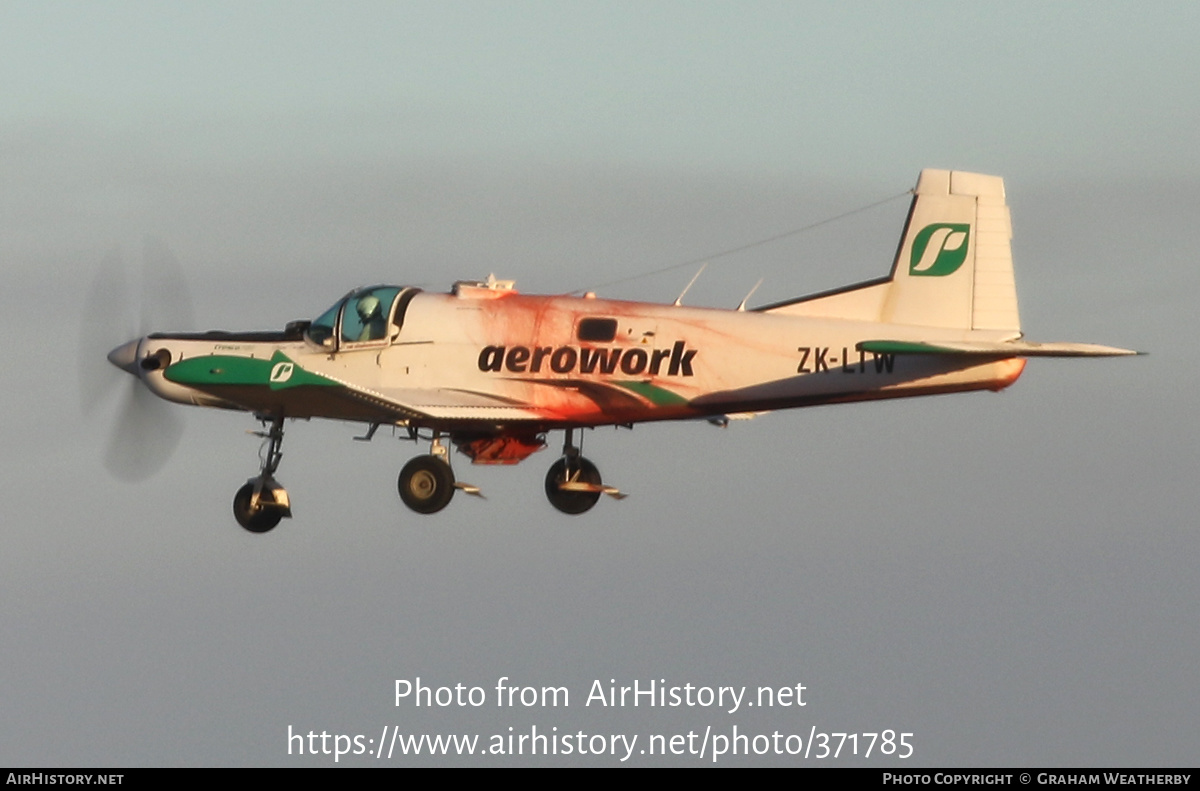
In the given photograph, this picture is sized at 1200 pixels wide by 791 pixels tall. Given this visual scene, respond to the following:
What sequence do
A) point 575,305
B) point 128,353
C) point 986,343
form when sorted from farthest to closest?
point 128,353, point 575,305, point 986,343

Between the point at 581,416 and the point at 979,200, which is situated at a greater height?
the point at 979,200

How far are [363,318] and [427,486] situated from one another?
9.23ft

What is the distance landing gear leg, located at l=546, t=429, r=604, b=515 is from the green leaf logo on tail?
248 inches

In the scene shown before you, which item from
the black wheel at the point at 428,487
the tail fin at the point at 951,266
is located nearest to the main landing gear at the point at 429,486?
the black wheel at the point at 428,487

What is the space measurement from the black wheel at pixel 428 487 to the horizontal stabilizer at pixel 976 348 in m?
6.29

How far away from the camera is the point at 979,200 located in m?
34.4

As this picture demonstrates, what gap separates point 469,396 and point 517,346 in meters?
1.02

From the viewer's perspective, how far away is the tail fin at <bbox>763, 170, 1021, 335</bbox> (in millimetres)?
34125

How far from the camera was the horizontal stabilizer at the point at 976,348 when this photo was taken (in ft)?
106

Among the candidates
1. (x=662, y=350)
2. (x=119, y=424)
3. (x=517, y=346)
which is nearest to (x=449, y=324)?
(x=517, y=346)

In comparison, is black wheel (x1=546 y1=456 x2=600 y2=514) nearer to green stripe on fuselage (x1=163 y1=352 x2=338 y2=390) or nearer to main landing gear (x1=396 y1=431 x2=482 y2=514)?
main landing gear (x1=396 y1=431 x2=482 y2=514)

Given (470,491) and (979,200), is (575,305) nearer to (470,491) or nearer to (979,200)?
(470,491)

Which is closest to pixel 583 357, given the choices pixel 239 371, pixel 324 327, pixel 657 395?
pixel 657 395

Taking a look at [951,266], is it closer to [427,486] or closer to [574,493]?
[574,493]
